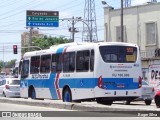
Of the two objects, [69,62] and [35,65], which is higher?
[69,62]

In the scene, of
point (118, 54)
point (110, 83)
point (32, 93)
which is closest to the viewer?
point (110, 83)

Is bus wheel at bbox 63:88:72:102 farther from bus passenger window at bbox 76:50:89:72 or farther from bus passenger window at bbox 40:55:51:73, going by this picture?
bus passenger window at bbox 40:55:51:73

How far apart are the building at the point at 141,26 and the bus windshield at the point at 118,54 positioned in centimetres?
2004

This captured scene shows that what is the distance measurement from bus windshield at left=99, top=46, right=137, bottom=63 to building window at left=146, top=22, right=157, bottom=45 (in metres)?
23.5

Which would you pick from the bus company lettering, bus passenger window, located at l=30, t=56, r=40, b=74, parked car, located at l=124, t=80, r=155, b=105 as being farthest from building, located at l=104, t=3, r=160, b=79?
the bus company lettering

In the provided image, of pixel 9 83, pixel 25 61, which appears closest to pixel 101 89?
pixel 25 61

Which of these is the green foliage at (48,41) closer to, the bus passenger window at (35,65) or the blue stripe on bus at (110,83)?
the bus passenger window at (35,65)

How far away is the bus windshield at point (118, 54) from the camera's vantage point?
77.1ft

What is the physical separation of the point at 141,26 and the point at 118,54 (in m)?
25.3

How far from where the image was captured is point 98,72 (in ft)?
76.2

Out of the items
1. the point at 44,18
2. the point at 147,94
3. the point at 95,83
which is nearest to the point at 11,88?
the point at 147,94

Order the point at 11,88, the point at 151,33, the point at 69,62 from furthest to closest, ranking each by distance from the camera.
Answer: the point at 151,33 < the point at 11,88 < the point at 69,62

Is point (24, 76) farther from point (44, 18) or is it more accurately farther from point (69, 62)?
point (44, 18)

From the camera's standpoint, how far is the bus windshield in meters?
23.5
